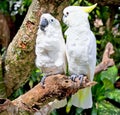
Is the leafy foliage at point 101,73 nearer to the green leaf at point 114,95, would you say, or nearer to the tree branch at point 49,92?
the green leaf at point 114,95

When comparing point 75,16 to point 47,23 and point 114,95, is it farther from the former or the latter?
point 114,95

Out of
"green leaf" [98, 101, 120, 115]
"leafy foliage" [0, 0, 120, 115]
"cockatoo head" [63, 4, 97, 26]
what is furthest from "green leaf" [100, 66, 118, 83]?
"cockatoo head" [63, 4, 97, 26]

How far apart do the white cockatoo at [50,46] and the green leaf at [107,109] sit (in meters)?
1.04

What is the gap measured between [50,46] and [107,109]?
119cm

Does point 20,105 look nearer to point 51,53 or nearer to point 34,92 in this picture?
point 34,92

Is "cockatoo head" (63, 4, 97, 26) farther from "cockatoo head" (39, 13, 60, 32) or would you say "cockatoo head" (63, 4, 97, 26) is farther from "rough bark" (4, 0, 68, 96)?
"rough bark" (4, 0, 68, 96)

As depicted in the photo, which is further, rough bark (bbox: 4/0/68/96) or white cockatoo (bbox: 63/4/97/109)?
rough bark (bbox: 4/0/68/96)

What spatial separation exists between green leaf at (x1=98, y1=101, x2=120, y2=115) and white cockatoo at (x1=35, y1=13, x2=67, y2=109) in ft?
3.41

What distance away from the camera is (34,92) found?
1.49 metres

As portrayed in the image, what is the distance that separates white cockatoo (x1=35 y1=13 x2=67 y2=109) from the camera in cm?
130

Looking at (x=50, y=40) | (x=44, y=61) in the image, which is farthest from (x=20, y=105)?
(x=50, y=40)

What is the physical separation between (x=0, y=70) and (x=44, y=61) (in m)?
0.58

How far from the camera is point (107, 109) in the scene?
240cm

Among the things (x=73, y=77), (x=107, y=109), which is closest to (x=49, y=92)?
(x=73, y=77)
